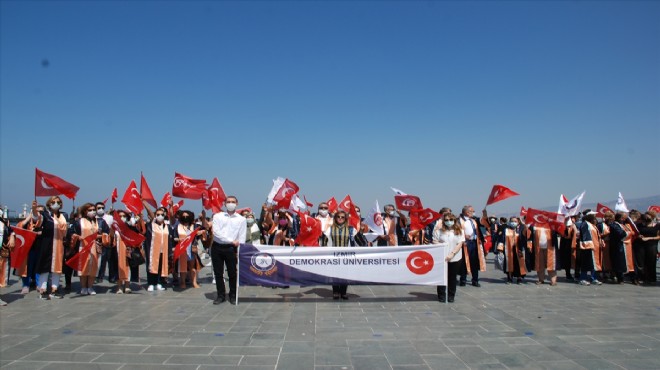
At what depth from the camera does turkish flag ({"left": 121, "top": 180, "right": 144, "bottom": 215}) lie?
33.5ft

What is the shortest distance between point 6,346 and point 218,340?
2735 millimetres

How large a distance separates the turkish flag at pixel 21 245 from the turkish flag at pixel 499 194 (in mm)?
11095

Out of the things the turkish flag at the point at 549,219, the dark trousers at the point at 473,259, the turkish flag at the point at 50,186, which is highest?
the turkish flag at the point at 50,186

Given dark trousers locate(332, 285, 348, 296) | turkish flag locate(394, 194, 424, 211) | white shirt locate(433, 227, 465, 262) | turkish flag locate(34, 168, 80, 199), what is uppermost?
turkish flag locate(34, 168, 80, 199)

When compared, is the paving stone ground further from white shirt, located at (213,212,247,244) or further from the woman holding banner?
white shirt, located at (213,212,247,244)

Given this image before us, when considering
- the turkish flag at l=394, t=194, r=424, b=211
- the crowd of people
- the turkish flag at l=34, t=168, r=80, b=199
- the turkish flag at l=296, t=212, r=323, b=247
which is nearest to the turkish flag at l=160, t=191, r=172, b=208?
the crowd of people

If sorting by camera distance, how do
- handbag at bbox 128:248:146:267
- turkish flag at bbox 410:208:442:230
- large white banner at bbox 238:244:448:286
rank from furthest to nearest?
turkish flag at bbox 410:208:442:230, handbag at bbox 128:248:146:267, large white banner at bbox 238:244:448:286

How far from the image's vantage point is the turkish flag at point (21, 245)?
902 cm

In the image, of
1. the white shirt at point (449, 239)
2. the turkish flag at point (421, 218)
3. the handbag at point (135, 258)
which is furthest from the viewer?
the turkish flag at point (421, 218)

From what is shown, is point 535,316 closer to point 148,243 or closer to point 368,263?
point 368,263

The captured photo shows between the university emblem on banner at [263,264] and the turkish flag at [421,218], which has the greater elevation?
the turkish flag at [421,218]

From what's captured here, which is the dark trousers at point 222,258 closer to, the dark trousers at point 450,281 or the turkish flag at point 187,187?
the turkish flag at point 187,187

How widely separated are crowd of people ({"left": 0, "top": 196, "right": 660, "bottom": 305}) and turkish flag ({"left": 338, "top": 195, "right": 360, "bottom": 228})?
29 centimetres

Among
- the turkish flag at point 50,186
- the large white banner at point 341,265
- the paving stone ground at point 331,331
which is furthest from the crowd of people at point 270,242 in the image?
the paving stone ground at point 331,331
